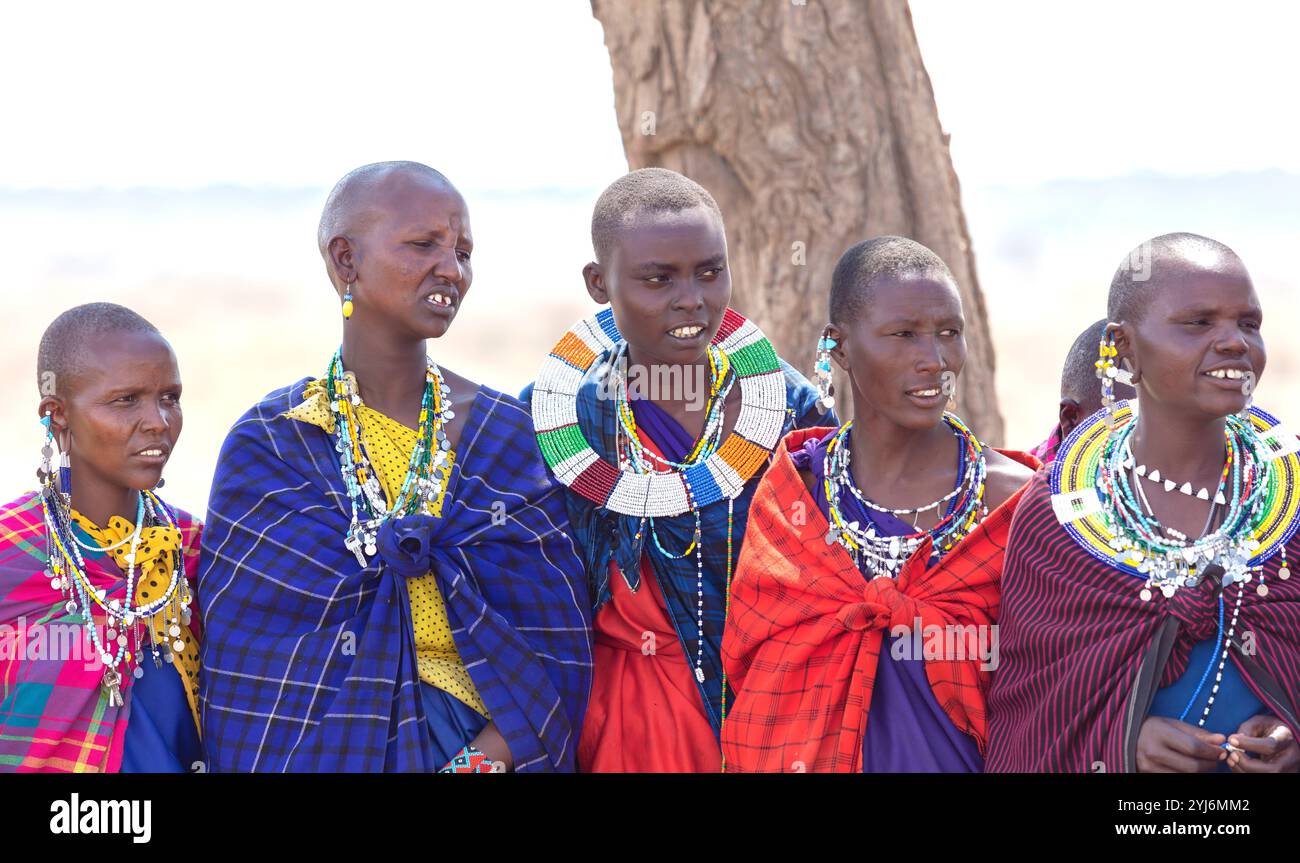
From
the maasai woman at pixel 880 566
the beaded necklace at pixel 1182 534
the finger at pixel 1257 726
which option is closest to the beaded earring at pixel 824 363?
the maasai woman at pixel 880 566

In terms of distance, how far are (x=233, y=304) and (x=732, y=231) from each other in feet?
53.5

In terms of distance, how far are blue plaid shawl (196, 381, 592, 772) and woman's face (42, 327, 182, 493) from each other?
0.20 metres

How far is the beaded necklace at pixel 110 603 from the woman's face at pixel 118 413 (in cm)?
14

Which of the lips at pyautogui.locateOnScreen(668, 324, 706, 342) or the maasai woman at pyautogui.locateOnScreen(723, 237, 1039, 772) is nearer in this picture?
the maasai woman at pyautogui.locateOnScreen(723, 237, 1039, 772)

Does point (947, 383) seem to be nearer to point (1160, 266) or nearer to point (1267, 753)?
point (1160, 266)

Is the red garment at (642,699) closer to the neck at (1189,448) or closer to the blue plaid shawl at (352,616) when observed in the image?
the blue plaid shawl at (352,616)

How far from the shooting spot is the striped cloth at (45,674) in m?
3.63

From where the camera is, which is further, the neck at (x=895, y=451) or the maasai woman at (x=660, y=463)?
the maasai woman at (x=660, y=463)

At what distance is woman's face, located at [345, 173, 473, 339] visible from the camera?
3998mm

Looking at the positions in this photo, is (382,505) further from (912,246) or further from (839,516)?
(912,246)

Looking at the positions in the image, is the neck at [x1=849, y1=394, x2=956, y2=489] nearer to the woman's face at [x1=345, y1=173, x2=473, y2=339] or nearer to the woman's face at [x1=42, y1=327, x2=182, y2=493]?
the woman's face at [x1=345, y1=173, x2=473, y2=339]

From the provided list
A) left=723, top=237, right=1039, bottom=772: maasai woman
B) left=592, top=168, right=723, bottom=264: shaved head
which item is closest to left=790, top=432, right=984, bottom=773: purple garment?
left=723, top=237, right=1039, bottom=772: maasai woman

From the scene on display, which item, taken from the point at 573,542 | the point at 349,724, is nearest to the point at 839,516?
the point at 573,542

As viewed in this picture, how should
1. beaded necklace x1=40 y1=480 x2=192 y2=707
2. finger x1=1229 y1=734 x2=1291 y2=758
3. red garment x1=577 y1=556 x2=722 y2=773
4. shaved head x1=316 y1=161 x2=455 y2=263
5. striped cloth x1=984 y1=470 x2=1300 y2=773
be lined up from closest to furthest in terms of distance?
finger x1=1229 y1=734 x2=1291 y2=758 < striped cloth x1=984 y1=470 x2=1300 y2=773 < beaded necklace x1=40 y1=480 x2=192 y2=707 < red garment x1=577 y1=556 x2=722 y2=773 < shaved head x1=316 y1=161 x2=455 y2=263
